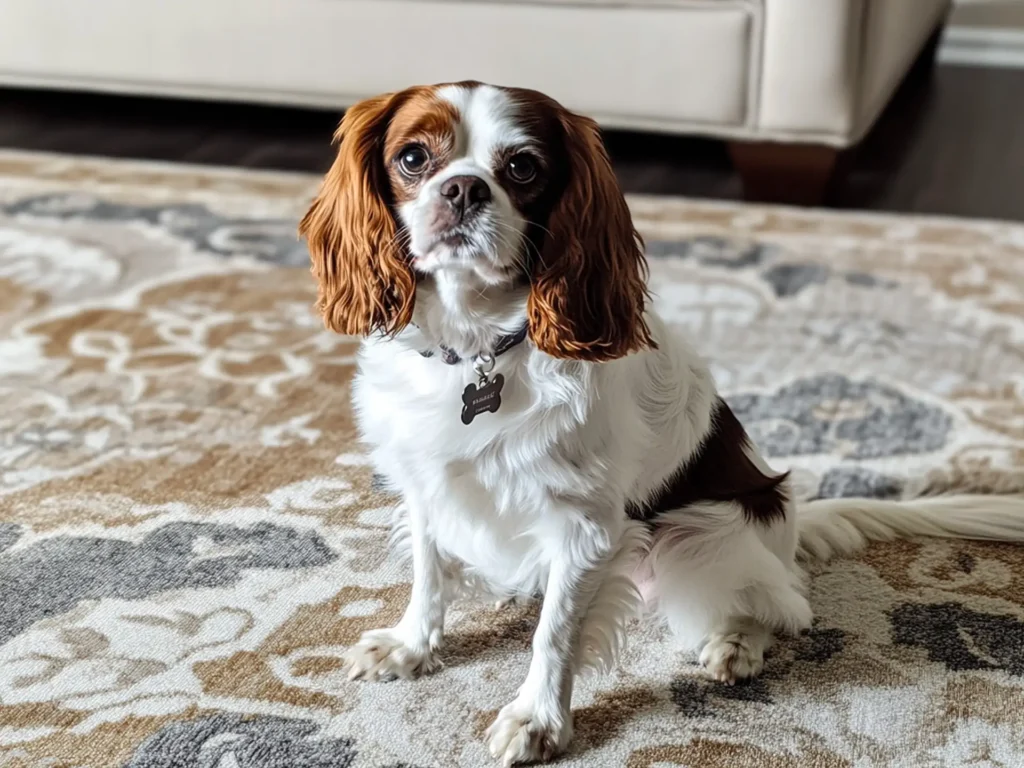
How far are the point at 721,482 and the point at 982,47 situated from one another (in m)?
3.71

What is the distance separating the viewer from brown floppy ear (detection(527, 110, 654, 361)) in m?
1.18

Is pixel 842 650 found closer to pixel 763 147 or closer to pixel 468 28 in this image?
pixel 763 147

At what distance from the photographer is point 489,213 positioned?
1.15m

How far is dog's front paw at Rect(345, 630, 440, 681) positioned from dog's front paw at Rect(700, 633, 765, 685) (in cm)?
31

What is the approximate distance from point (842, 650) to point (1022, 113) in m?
2.94

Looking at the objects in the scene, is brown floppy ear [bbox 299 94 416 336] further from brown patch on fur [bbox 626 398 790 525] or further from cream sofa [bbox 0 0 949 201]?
cream sofa [bbox 0 0 949 201]

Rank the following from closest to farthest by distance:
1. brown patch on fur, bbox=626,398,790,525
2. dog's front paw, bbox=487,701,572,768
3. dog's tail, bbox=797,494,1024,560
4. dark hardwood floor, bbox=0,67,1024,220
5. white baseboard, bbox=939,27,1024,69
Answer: dog's front paw, bbox=487,701,572,768 → brown patch on fur, bbox=626,398,790,525 → dog's tail, bbox=797,494,1024,560 → dark hardwood floor, bbox=0,67,1024,220 → white baseboard, bbox=939,27,1024,69

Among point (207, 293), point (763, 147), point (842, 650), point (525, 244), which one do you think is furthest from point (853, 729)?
point (763, 147)

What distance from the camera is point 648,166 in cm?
322

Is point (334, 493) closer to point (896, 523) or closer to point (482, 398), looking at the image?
point (482, 398)

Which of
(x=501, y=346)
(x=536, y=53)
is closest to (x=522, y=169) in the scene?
(x=501, y=346)


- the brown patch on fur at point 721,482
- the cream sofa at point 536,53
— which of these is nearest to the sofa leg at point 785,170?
the cream sofa at point 536,53

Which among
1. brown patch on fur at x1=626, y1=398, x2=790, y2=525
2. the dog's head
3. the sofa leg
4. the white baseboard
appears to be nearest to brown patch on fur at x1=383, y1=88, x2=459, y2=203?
the dog's head

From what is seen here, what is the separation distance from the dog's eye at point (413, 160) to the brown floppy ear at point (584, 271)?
134mm
